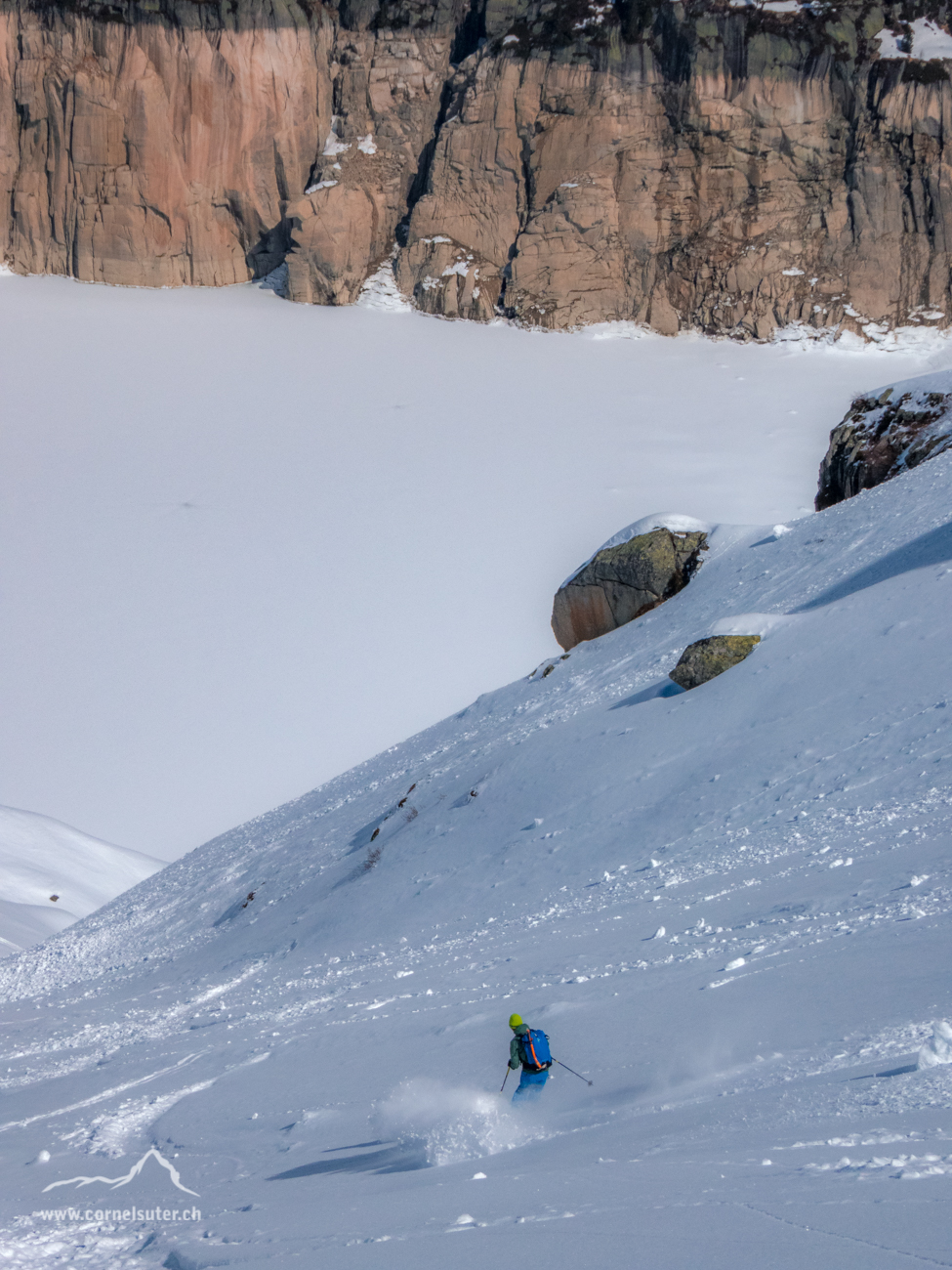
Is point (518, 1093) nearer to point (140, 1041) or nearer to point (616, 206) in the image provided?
point (140, 1041)

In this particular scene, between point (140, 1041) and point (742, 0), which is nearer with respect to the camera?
point (140, 1041)

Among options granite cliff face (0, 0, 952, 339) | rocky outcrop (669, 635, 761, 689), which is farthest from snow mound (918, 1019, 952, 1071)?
granite cliff face (0, 0, 952, 339)

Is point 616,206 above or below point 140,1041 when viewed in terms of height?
above

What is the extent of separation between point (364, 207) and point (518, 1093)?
60.8m

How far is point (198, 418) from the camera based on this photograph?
166ft

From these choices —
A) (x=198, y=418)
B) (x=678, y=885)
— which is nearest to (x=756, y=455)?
(x=198, y=418)

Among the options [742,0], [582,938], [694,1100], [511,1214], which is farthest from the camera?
[742,0]

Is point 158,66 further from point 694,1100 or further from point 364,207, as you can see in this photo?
point 694,1100

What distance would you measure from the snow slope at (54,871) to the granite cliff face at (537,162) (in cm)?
3873

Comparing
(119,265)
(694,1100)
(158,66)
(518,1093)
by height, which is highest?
(158,66)

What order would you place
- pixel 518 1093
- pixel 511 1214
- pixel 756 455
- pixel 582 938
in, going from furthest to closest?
pixel 756 455 < pixel 582 938 < pixel 518 1093 < pixel 511 1214

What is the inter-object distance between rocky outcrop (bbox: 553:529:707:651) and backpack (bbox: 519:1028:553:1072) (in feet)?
42.7

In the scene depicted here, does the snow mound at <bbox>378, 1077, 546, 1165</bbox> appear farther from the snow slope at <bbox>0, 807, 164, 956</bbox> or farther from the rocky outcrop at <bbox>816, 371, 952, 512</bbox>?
the snow slope at <bbox>0, 807, 164, 956</bbox>

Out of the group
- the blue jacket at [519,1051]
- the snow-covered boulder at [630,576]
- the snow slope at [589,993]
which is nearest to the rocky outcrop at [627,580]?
the snow-covered boulder at [630,576]
